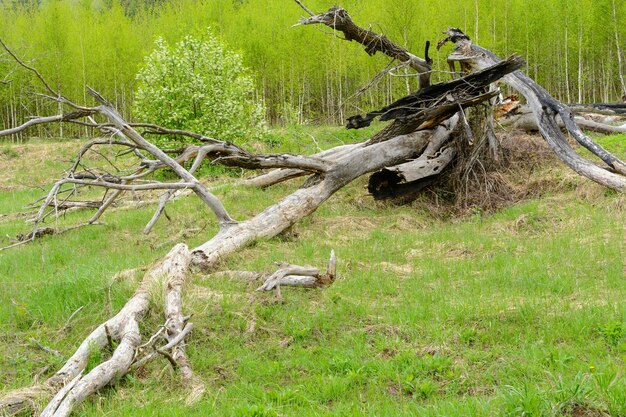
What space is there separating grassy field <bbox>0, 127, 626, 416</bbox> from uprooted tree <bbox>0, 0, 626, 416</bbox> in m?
0.22

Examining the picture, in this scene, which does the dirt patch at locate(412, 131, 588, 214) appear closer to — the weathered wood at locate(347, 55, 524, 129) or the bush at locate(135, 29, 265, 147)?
the weathered wood at locate(347, 55, 524, 129)

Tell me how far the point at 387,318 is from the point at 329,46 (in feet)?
101

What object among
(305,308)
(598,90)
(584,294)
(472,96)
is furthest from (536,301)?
(598,90)

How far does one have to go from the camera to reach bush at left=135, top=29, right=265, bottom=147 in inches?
680

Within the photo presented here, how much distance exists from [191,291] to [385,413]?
3.18 meters

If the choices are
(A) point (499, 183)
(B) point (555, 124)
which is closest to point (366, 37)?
(A) point (499, 183)

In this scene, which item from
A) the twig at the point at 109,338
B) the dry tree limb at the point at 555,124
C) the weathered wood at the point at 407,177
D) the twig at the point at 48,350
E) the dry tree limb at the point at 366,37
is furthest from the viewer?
the dry tree limb at the point at 366,37

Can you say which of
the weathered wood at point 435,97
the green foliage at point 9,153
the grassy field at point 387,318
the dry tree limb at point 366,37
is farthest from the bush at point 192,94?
the green foliage at point 9,153

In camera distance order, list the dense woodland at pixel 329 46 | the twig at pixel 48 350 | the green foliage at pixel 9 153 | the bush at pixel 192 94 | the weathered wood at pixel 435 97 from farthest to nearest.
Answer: the dense woodland at pixel 329 46
the green foliage at pixel 9 153
the bush at pixel 192 94
the weathered wood at pixel 435 97
the twig at pixel 48 350

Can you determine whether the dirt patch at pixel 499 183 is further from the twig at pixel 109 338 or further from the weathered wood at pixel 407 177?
the twig at pixel 109 338

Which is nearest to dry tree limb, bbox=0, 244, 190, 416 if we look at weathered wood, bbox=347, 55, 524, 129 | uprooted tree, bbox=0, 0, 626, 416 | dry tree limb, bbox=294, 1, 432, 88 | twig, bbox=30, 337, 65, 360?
uprooted tree, bbox=0, 0, 626, 416

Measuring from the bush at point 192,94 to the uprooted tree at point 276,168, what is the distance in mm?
5020

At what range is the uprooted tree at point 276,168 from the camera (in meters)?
4.92

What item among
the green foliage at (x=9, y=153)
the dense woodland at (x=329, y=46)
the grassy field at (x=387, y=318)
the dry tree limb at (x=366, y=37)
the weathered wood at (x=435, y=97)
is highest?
the dense woodland at (x=329, y=46)
